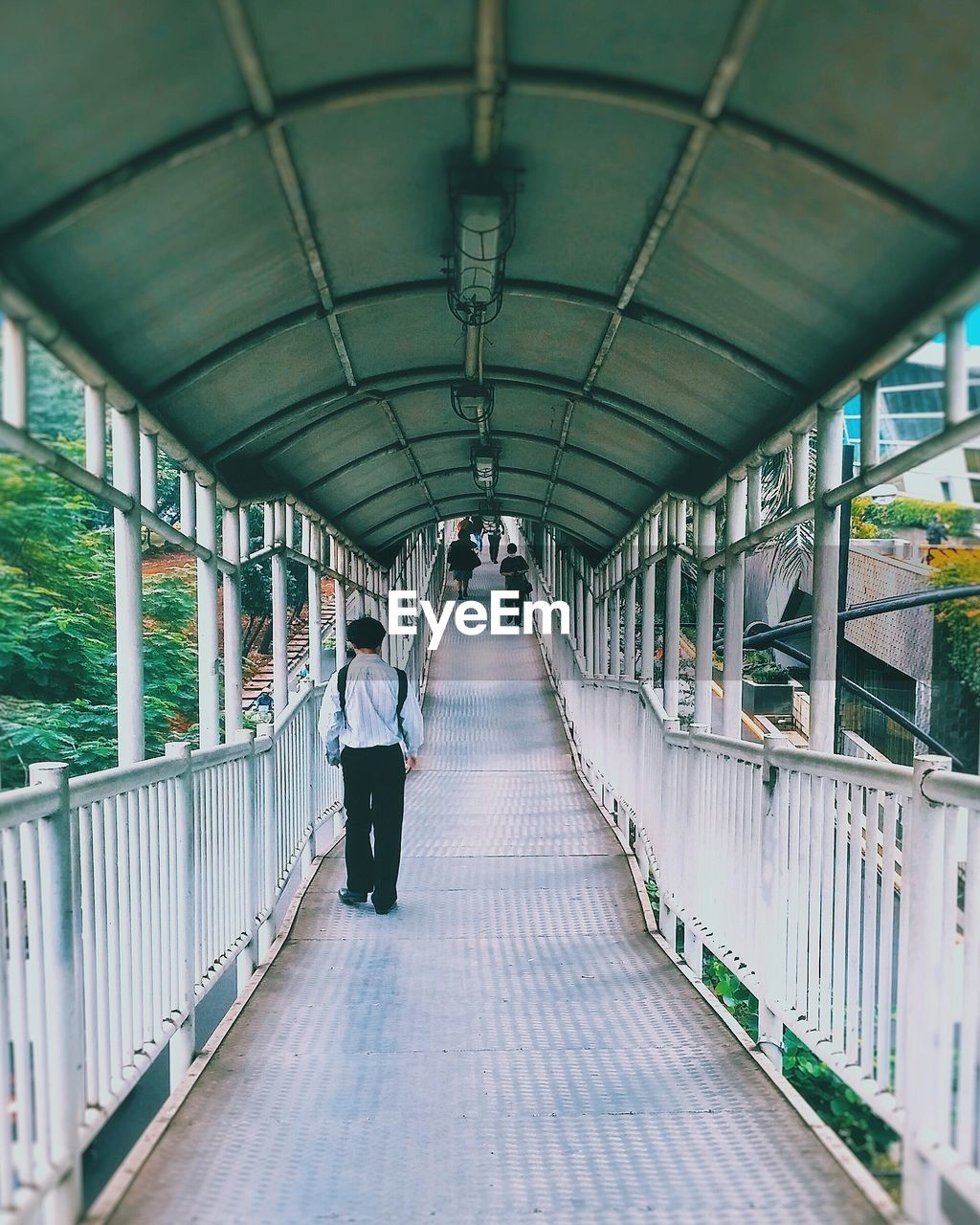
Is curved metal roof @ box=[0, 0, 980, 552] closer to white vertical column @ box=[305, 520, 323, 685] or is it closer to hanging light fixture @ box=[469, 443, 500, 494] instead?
hanging light fixture @ box=[469, 443, 500, 494]

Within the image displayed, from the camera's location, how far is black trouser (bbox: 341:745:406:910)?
18.7 feet

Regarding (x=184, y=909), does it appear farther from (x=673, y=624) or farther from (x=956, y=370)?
(x=673, y=624)

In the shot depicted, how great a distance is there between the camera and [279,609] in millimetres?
8047

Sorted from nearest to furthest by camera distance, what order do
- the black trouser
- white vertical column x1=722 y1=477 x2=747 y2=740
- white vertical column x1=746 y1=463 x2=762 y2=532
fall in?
1. the black trouser
2. white vertical column x1=746 y1=463 x2=762 y2=532
3. white vertical column x1=722 y1=477 x2=747 y2=740

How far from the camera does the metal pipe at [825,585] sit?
459cm

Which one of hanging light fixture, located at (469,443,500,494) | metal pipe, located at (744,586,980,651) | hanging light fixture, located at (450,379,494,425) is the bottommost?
metal pipe, located at (744,586,980,651)

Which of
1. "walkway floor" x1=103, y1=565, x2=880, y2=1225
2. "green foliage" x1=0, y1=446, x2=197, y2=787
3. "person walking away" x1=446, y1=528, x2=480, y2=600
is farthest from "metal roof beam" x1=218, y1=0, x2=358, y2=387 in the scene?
"person walking away" x1=446, y1=528, x2=480, y2=600

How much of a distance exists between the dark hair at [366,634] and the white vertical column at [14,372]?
8.97 feet

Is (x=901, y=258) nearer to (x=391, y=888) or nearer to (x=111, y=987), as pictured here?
(x=111, y=987)

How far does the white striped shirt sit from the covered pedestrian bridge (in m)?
0.35

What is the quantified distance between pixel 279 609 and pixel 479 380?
8.38ft

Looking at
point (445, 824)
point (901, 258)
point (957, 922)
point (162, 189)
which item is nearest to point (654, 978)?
point (957, 922)

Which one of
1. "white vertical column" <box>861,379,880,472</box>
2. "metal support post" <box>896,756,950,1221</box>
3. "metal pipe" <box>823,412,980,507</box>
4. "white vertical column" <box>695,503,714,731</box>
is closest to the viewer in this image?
"metal support post" <box>896,756,950,1221</box>

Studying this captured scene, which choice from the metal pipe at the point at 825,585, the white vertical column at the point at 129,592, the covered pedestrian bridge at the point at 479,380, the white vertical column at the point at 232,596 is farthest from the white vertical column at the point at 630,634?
the white vertical column at the point at 129,592
